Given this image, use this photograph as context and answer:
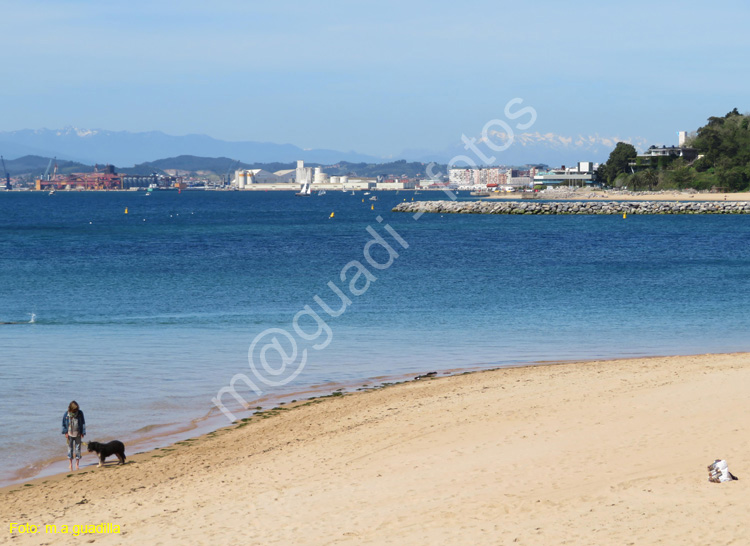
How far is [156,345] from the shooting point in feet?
82.0

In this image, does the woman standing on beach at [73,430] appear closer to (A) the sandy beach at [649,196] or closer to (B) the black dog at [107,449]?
(B) the black dog at [107,449]

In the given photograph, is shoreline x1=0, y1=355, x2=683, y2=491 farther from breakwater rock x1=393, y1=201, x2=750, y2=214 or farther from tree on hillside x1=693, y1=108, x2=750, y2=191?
tree on hillside x1=693, y1=108, x2=750, y2=191

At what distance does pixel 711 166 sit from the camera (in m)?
184

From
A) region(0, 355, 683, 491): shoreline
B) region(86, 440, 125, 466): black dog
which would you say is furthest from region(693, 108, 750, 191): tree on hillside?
region(86, 440, 125, 466): black dog

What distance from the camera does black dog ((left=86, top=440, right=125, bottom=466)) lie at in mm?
13883

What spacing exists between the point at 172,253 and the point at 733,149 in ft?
489

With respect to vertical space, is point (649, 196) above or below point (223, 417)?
above

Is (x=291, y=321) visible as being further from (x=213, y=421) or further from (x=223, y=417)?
(x=213, y=421)

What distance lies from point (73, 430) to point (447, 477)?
6508 mm

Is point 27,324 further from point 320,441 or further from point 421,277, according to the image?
point 421,277

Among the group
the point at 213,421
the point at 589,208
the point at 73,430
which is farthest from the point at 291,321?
the point at 589,208

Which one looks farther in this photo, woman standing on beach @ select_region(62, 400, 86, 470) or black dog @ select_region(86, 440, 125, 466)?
woman standing on beach @ select_region(62, 400, 86, 470)

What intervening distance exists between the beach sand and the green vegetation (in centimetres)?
16091

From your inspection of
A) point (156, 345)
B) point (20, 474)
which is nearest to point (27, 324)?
point (156, 345)
